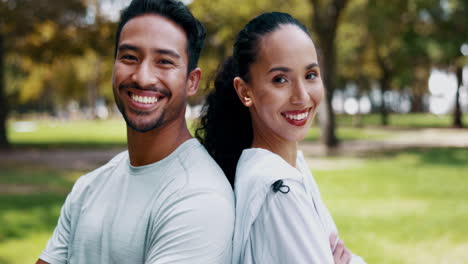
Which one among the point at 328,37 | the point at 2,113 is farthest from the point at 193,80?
the point at 2,113

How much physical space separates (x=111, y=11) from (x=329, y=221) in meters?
20.1

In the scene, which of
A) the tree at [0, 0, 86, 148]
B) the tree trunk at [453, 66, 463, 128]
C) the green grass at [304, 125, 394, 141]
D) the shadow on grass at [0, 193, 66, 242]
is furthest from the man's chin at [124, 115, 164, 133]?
the tree trunk at [453, 66, 463, 128]

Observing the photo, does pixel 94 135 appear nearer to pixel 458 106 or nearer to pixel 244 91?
pixel 458 106

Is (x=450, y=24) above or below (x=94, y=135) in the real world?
above

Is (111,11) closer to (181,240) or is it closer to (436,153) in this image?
(436,153)

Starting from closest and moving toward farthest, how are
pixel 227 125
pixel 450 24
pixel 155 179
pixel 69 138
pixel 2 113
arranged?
1. pixel 155 179
2. pixel 227 125
3. pixel 2 113
4. pixel 450 24
5. pixel 69 138

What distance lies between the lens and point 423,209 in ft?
29.0

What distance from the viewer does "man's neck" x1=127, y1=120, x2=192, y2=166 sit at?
2.44m

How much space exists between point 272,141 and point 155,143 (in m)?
0.52

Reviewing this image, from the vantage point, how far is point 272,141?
248 cm

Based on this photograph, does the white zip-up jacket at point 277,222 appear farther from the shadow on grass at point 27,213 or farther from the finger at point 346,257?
the shadow on grass at point 27,213

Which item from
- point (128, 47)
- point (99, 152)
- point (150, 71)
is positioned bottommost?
point (99, 152)

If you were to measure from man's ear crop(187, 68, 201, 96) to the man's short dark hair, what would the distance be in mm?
23

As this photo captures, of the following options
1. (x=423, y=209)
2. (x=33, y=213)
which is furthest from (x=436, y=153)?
(x=33, y=213)
